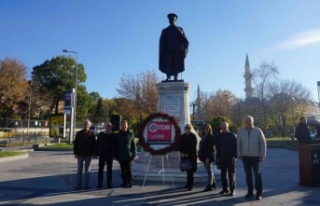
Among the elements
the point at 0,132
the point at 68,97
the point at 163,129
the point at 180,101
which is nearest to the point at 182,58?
the point at 180,101

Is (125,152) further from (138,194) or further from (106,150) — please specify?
(138,194)

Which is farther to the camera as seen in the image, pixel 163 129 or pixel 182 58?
pixel 182 58

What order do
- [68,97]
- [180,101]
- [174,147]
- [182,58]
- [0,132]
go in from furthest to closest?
1. [0,132]
2. [68,97]
3. [182,58]
4. [180,101]
5. [174,147]

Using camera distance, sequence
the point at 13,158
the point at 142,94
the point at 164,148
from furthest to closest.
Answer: the point at 142,94
the point at 13,158
the point at 164,148

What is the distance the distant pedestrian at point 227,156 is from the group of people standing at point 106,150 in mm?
2413

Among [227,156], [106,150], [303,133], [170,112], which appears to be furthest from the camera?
[303,133]

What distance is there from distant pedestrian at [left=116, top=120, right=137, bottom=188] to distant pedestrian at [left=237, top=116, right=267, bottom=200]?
2.92 meters

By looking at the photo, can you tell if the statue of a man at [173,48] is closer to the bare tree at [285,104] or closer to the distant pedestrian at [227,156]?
the distant pedestrian at [227,156]

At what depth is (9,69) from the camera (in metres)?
46.6

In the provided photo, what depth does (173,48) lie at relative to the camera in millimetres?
12508

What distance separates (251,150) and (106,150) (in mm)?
3857

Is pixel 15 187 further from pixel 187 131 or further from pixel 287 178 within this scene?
pixel 287 178

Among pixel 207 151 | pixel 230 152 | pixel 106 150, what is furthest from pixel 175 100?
pixel 230 152

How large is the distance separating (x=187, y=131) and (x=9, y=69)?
145 ft
